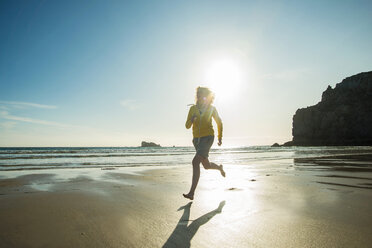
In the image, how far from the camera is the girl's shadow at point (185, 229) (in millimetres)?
1943

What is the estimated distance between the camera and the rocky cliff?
253 feet

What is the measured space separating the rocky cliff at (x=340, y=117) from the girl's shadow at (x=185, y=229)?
86728 millimetres

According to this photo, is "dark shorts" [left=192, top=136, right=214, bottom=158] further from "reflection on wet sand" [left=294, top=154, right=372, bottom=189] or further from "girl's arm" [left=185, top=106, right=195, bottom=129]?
"reflection on wet sand" [left=294, top=154, right=372, bottom=189]

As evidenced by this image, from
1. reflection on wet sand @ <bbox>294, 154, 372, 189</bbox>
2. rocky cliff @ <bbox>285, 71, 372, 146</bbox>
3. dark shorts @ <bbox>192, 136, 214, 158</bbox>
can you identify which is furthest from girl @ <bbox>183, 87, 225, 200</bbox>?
rocky cliff @ <bbox>285, 71, 372, 146</bbox>

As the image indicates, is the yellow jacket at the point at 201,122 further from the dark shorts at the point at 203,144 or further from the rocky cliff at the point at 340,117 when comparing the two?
the rocky cliff at the point at 340,117

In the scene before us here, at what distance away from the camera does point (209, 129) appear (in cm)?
429

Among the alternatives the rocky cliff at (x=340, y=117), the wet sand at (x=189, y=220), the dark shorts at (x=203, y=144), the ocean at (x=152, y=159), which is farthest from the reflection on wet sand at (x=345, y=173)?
the rocky cliff at (x=340, y=117)

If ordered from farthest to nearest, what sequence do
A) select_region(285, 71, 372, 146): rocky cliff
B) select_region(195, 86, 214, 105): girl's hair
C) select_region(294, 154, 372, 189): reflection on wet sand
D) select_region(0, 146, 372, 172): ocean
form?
select_region(285, 71, 372, 146): rocky cliff → select_region(0, 146, 372, 172): ocean → select_region(294, 154, 372, 189): reflection on wet sand → select_region(195, 86, 214, 105): girl's hair

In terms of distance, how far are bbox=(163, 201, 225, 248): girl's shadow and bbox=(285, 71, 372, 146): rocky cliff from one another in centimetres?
8673

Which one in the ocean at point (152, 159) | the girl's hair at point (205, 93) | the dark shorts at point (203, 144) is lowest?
the ocean at point (152, 159)

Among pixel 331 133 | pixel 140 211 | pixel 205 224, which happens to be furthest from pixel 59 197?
pixel 331 133

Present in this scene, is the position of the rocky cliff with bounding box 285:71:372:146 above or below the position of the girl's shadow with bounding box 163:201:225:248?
above

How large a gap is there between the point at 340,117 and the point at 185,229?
318 feet

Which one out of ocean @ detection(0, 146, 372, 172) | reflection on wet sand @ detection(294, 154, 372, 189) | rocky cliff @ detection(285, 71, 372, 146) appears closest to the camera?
reflection on wet sand @ detection(294, 154, 372, 189)
